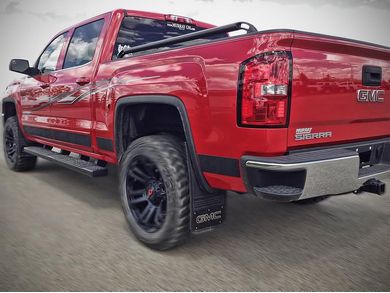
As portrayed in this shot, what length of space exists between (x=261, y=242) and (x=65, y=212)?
2.00 metres

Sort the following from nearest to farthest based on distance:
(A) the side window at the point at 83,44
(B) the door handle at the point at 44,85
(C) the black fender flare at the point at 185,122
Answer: (C) the black fender flare at the point at 185,122 < (A) the side window at the point at 83,44 < (B) the door handle at the point at 44,85

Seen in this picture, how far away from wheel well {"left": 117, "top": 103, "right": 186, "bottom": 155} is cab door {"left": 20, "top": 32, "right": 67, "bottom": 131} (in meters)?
1.68

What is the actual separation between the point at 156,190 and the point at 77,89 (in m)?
A: 1.61

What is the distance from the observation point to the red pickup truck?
1.95m

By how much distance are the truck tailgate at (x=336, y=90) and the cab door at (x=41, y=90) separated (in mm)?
3247

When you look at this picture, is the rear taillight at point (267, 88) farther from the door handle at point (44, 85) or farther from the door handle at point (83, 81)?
the door handle at point (44, 85)

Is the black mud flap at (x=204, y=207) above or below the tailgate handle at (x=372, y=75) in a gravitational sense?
below

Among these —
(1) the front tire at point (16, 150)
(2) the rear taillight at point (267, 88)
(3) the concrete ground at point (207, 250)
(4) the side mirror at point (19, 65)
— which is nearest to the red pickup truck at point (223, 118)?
(2) the rear taillight at point (267, 88)

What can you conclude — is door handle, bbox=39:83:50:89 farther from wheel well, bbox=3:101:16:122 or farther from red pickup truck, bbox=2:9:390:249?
wheel well, bbox=3:101:16:122

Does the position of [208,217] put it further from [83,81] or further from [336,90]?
[83,81]

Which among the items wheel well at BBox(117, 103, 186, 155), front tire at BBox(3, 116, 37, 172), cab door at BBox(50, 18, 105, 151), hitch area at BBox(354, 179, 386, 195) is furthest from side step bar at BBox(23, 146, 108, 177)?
hitch area at BBox(354, 179, 386, 195)

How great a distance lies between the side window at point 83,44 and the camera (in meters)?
3.63

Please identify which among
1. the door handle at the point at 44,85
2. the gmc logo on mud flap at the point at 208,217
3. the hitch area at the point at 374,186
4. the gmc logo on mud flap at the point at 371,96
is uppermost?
the door handle at the point at 44,85

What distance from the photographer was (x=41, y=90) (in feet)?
14.6
